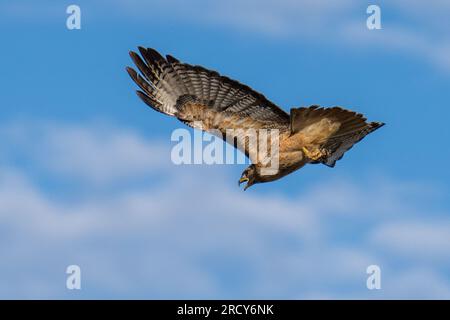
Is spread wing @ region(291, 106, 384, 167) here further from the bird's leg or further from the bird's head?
the bird's head

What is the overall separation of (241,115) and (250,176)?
1.01 m

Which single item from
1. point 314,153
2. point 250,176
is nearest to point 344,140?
point 314,153

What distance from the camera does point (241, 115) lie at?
2325 cm

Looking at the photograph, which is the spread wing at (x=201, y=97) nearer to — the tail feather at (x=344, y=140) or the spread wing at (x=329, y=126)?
the spread wing at (x=329, y=126)

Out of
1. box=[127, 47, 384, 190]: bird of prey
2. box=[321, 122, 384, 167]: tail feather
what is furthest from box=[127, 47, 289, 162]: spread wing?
box=[321, 122, 384, 167]: tail feather

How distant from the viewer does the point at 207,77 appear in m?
23.2

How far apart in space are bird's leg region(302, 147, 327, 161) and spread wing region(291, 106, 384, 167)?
0.07 m

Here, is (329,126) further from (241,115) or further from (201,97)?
(201,97)

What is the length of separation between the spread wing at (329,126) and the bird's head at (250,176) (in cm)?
109

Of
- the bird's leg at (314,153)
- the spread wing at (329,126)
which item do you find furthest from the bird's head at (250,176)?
the spread wing at (329,126)

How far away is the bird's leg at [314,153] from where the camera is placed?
22.9m
